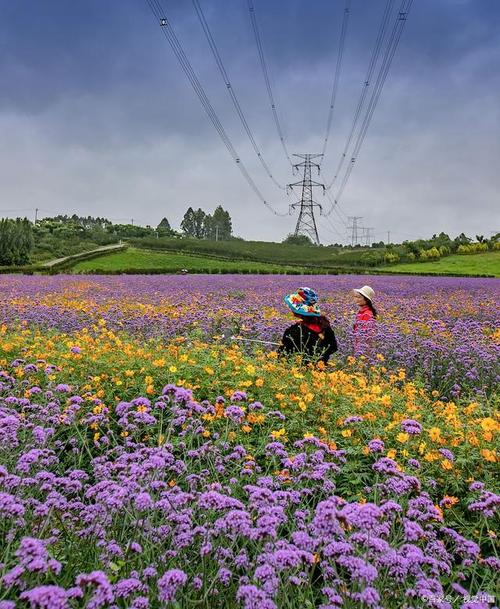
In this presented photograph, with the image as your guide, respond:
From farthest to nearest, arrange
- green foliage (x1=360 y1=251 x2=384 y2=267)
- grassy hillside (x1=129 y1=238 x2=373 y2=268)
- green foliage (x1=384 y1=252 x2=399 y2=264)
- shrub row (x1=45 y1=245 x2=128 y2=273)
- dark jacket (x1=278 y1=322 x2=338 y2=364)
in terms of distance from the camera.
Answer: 1. grassy hillside (x1=129 y1=238 x2=373 y2=268)
2. green foliage (x1=384 y1=252 x2=399 y2=264)
3. green foliage (x1=360 y1=251 x2=384 y2=267)
4. shrub row (x1=45 y1=245 x2=128 y2=273)
5. dark jacket (x1=278 y1=322 x2=338 y2=364)

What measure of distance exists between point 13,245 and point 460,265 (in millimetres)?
39279

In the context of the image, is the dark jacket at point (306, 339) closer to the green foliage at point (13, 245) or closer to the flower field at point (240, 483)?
the flower field at point (240, 483)

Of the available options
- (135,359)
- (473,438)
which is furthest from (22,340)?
(473,438)

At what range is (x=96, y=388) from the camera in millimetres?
4738

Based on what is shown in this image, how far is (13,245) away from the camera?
47.1 metres

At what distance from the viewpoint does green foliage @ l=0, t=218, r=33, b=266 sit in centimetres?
4600

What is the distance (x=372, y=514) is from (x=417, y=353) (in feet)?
19.4

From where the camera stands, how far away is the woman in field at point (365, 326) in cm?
751

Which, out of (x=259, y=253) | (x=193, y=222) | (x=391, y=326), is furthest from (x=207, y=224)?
(x=391, y=326)

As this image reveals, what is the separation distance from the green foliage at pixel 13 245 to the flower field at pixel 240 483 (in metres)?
42.8

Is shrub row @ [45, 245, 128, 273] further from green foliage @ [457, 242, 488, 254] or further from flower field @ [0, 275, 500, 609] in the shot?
green foliage @ [457, 242, 488, 254]

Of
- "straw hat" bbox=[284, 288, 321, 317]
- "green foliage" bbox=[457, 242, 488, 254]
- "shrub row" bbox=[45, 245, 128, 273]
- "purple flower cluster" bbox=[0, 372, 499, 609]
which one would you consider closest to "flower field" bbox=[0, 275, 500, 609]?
"purple flower cluster" bbox=[0, 372, 499, 609]

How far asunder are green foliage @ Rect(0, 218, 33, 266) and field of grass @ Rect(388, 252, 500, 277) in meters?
31.9

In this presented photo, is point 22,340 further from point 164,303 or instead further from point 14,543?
point 164,303
